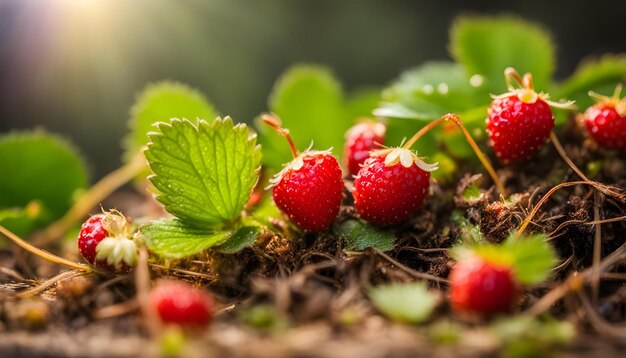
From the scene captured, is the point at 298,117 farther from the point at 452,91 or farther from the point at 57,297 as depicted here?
the point at 57,297

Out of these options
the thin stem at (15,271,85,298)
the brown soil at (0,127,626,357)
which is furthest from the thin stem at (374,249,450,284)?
the thin stem at (15,271,85,298)

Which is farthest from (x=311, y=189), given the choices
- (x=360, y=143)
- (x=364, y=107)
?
(x=364, y=107)

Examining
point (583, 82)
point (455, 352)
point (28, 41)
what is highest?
point (28, 41)

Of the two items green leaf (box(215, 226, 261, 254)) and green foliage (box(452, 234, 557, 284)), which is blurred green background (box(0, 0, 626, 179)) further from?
green foliage (box(452, 234, 557, 284))

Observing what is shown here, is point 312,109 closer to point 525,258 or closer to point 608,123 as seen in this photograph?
point 608,123

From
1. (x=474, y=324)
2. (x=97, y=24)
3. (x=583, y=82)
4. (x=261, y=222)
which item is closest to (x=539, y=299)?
(x=474, y=324)

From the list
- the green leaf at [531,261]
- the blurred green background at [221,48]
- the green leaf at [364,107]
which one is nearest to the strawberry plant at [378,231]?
the green leaf at [531,261]

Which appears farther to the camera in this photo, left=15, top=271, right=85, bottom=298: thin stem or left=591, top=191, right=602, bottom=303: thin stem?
left=15, top=271, right=85, bottom=298: thin stem
